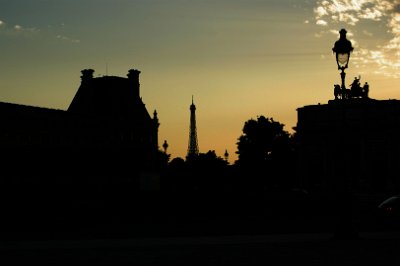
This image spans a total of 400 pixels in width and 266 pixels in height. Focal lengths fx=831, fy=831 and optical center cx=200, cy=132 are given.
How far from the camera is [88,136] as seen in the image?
3406 inches

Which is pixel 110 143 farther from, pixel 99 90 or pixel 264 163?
pixel 264 163

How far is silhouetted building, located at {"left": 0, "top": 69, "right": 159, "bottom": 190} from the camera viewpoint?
69625 mm

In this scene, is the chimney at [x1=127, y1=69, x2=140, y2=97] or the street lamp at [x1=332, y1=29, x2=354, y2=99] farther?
the chimney at [x1=127, y1=69, x2=140, y2=97]

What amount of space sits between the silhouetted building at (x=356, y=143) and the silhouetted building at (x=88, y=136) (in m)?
30.2

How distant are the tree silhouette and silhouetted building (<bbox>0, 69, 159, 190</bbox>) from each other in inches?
1059

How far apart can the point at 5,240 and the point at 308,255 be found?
12.5m

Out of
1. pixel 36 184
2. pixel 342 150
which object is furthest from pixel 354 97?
pixel 342 150

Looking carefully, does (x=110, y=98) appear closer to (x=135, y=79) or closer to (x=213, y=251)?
(x=135, y=79)

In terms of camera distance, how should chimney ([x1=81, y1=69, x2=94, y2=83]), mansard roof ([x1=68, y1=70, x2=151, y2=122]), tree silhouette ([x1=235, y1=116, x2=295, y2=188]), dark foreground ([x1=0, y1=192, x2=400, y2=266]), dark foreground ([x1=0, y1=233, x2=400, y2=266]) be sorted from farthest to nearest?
tree silhouette ([x1=235, y1=116, x2=295, y2=188]), chimney ([x1=81, y1=69, x2=94, y2=83]), mansard roof ([x1=68, y1=70, x2=151, y2=122]), dark foreground ([x1=0, y1=192, x2=400, y2=266]), dark foreground ([x1=0, y1=233, x2=400, y2=266])

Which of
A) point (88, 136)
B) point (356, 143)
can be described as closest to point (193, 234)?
point (88, 136)

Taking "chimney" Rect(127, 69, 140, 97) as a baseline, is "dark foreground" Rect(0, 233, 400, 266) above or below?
below

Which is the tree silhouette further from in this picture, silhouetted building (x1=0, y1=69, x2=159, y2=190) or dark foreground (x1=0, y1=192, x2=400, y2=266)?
dark foreground (x1=0, y1=192, x2=400, y2=266)

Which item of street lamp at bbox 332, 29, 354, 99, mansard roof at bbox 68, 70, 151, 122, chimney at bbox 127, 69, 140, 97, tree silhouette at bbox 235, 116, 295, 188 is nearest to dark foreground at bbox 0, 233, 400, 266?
street lamp at bbox 332, 29, 354, 99

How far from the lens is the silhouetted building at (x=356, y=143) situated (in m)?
121
